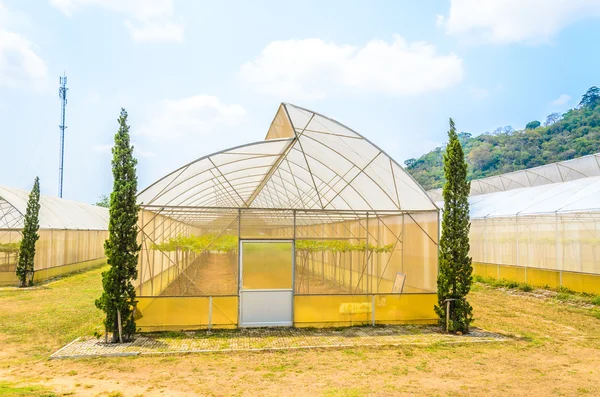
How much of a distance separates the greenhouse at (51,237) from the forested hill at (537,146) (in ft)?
147

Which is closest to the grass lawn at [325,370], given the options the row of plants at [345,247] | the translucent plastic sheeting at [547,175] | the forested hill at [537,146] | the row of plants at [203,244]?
the row of plants at [203,244]

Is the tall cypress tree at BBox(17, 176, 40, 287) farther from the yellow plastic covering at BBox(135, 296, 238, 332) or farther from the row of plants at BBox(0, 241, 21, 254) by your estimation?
the yellow plastic covering at BBox(135, 296, 238, 332)

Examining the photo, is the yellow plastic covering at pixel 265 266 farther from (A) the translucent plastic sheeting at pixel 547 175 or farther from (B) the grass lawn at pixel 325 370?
(A) the translucent plastic sheeting at pixel 547 175

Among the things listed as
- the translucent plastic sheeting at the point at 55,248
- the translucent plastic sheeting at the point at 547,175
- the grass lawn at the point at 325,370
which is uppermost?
the translucent plastic sheeting at the point at 547,175

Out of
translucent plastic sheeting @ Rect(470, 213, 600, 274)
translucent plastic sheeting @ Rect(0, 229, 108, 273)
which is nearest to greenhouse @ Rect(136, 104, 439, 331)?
translucent plastic sheeting @ Rect(470, 213, 600, 274)

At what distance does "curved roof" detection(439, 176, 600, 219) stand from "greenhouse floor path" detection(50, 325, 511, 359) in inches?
360

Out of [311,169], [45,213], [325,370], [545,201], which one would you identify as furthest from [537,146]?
[325,370]

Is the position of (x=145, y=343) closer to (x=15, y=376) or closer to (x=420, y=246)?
(x=15, y=376)

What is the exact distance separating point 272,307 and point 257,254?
1299mm

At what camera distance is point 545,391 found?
716 cm

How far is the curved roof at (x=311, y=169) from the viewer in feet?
37.9

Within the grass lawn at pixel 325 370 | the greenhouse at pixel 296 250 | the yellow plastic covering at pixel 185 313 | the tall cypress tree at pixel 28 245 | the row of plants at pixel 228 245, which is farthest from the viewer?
the tall cypress tree at pixel 28 245

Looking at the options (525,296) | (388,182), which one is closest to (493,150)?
(525,296)

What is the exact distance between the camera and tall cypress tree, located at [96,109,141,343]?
32.4 ft
